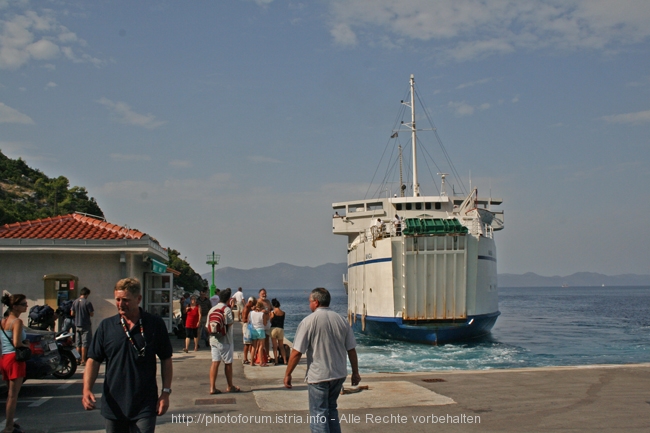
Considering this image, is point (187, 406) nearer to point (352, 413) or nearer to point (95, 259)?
point (352, 413)

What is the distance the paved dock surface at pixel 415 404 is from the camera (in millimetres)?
7203

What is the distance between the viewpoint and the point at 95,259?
1518 centimetres

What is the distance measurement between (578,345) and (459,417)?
25487mm

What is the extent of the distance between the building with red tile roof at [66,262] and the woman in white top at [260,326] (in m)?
3.83

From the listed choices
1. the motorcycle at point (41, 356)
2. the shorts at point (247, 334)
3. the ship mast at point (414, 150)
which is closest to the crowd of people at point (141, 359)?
the motorcycle at point (41, 356)

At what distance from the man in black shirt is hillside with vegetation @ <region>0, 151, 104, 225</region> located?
202ft

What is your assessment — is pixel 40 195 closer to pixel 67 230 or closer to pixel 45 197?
pixel 45 197

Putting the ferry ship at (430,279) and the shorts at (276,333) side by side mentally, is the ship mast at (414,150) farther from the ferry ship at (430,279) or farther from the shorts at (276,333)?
the shorts at (276,333)

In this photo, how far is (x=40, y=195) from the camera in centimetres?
7469

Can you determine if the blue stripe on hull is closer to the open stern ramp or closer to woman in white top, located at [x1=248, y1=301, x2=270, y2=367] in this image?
the open stern ramp

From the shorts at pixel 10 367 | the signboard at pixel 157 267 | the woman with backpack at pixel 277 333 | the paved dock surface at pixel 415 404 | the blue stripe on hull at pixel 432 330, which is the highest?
the signboard at pixel 157 267

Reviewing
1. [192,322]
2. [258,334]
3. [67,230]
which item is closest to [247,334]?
[258,334]

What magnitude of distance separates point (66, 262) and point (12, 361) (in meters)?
8.89

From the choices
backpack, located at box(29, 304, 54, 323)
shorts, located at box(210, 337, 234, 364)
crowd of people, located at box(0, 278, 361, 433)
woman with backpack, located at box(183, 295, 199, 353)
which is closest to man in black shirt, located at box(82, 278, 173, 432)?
crowd of people, located at box(0, 278, 361, 433)
